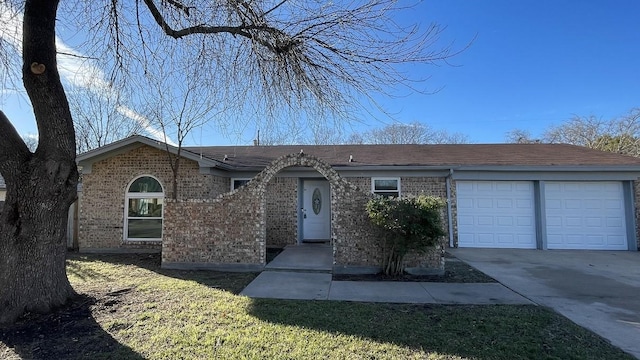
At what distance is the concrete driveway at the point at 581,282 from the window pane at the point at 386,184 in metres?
2.88

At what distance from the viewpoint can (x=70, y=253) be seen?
1050cm

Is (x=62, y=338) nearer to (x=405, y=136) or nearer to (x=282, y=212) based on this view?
(x=282, y=212)

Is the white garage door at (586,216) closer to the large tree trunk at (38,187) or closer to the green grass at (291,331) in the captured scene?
the green grass at (291,331)

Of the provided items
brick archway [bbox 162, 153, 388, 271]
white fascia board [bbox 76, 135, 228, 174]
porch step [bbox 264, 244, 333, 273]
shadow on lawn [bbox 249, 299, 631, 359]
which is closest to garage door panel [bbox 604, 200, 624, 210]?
shadow on lawn [bbox 249, 299, 631, 359]

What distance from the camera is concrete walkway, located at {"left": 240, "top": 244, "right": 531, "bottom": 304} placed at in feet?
19.1

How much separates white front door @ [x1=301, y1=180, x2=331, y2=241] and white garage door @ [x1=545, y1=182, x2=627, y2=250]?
24.9ft

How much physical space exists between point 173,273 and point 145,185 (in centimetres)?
426

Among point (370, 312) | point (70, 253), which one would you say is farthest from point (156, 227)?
point (370, 312)

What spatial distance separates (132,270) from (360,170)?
741cm

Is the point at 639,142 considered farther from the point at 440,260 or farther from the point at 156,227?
the point at 156,227

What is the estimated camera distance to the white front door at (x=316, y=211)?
12.4m

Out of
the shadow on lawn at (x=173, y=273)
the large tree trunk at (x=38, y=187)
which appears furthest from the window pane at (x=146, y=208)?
the large tree trunk at (x=38, y=187)

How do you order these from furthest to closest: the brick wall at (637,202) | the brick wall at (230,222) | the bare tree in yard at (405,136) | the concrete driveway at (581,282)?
1. the bare tree in yard at (405,136)
2. the brick wall at (637,202)
3. the brick wall at (230,222)
4. the concrete driveway at (581,282)

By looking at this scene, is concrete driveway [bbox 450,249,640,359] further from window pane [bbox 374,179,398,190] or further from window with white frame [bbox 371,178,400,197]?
window pane [bbox 374,179,398,190]
